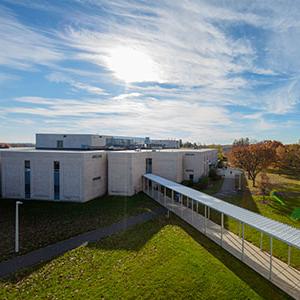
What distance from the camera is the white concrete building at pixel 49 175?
26.3 meters

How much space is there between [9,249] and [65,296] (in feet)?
20.4

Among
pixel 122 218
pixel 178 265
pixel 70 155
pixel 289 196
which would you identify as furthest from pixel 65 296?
pixel 289 196

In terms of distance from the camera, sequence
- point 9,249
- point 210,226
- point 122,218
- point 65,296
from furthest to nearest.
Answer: point 122,218
point 210,226
point 9,249
point 65,296

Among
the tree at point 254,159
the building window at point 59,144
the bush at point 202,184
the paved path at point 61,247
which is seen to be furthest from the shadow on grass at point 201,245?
the building window at point 59,144

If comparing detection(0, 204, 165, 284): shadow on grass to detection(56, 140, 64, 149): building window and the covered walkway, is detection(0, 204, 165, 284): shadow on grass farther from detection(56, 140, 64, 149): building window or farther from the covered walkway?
detection(56, 140, 64, 149): building window

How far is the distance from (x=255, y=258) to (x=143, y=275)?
635 centimetres

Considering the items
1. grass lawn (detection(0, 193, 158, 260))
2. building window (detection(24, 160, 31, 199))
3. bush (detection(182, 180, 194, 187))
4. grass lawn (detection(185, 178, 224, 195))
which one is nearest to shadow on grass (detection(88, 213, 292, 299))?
grass lawn (detection(0, 193, 158, 260))

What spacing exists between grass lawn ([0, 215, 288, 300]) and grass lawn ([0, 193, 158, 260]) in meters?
3.18

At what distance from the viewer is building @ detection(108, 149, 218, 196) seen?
2948cm

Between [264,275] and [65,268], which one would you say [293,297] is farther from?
[65,268]

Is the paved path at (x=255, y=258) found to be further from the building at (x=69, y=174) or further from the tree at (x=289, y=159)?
the tree at (x=289, y=159)

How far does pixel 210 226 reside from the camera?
61.0 ft

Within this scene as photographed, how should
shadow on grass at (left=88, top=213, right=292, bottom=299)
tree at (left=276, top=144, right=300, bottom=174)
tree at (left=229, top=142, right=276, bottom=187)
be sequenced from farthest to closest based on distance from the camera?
tree at (left=276, top=144, right=300, bottom=174) → tree at (left=229, top=142, right=276, bottom=187) → shadow on grass at (left=88, top=213, right=292, bottom=299)

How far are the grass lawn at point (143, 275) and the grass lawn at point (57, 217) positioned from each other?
3.18 metres
